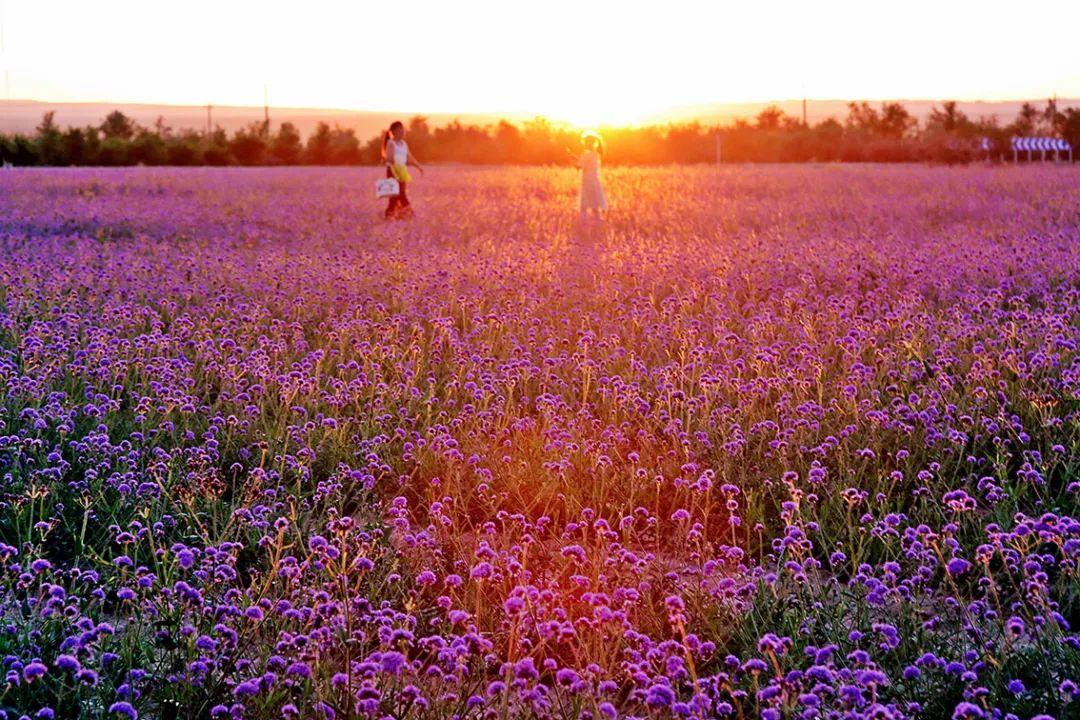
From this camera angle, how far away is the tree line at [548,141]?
147 ft

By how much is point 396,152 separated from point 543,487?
12.7 meters

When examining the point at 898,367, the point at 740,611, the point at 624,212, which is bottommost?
the point at 740,611

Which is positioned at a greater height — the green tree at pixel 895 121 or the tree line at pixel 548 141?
the green tree at pixel 895 121

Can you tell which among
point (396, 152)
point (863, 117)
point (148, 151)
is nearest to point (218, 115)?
→ point (148, 151)

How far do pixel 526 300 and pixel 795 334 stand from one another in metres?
2.20

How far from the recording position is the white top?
16266mm

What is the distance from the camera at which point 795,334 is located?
6.89 meters

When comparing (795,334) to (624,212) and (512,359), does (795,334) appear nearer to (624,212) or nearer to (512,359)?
(512,359)

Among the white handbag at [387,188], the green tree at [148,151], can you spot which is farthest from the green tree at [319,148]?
the white handbag at [387,188]

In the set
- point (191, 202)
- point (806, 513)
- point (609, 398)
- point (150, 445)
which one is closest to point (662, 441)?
point (609, 398)

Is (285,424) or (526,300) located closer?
(285,424)

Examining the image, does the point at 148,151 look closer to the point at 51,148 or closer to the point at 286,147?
the point at 51,148

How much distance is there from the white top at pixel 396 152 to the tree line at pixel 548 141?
29.7m

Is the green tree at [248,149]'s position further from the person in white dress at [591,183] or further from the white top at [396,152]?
the person in white dress at [591,183]
